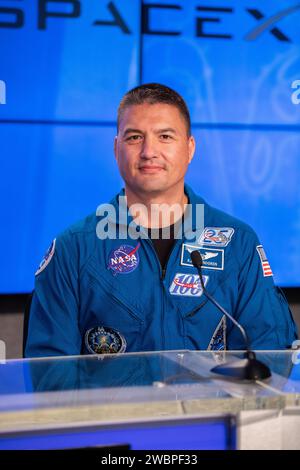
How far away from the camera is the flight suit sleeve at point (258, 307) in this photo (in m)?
1.95

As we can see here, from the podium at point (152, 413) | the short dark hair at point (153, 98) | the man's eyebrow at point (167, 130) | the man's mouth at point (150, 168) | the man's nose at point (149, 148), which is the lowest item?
the podium at point (152, 413)

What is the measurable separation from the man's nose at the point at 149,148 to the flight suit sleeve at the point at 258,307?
0.40 metres

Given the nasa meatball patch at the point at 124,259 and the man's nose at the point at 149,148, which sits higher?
the man's nose at the point at 149,148

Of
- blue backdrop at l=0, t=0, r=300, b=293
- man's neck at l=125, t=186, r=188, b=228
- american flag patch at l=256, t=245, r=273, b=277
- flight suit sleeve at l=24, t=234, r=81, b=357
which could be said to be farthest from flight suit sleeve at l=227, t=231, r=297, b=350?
blue backdrop at l=0, t=0, r=300, b=293

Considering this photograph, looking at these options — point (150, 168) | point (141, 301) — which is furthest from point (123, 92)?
point (141, 301)

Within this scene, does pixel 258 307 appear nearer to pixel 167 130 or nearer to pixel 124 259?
pixel 124 259

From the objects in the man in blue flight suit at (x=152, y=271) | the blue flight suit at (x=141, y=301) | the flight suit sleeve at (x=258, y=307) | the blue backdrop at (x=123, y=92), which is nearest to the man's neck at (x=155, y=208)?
the man in blue flight suit at (x=152, y=271)

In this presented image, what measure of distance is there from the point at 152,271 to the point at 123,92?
4.20 ft

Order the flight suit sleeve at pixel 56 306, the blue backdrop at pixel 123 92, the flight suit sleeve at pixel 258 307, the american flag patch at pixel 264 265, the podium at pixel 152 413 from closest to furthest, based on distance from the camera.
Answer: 1. the podium at pixel 152 413
2. the flight suit sleeve at pixel 56 306
3. the flight suit sleeve at pixel 258 307
4. the american flag patch at pixel 264 265
5. the blue backdrop at pixel 123 92

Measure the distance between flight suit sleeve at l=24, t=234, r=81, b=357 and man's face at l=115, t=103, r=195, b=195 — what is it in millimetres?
313

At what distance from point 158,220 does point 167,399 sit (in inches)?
46.1

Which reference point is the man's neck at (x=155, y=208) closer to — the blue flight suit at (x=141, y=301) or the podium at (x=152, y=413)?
the blue flight suit at (x=141, y=301)
